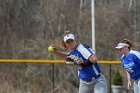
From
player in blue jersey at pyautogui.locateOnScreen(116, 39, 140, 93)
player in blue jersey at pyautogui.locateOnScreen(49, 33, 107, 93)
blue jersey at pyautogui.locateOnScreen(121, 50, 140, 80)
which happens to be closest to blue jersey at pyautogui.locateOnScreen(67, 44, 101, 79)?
player in blue jersey at pyautogui.locateOnScreen(49, 33, 107, 93)

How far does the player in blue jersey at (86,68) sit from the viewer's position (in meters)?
7.85

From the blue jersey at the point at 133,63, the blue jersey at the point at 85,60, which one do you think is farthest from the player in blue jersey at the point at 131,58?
the blue jersey at the point at 85,60

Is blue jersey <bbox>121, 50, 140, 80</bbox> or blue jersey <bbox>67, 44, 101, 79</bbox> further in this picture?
blue jersey <bbox>121, 50, 140, 80</bbox>

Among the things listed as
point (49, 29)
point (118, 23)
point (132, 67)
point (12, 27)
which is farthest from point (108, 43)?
point (132, 67)

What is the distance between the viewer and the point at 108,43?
22531 millimetres

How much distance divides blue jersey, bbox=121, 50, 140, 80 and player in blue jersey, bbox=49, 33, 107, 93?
0.71 m

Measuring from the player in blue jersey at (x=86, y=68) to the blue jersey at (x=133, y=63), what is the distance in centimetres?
71

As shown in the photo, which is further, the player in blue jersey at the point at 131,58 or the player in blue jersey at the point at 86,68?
the player in blue jersey at the point at 131,58

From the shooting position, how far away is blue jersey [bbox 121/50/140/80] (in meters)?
8.42

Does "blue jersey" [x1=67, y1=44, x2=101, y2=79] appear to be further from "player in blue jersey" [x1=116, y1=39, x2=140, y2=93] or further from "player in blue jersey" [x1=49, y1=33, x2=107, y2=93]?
"player in blue jersey" [x1=116, y1=39, x2=140, y2=93]

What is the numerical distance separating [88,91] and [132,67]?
0.95 m

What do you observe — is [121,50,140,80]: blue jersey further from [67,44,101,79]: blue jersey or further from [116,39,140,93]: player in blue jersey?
[67,44,101,79]: blue jersey

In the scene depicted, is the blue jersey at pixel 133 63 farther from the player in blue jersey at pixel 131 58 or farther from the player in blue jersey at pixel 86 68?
the player in blue jersey at pixel 86 68

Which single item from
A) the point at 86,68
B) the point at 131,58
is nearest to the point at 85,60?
the point at 86,68
